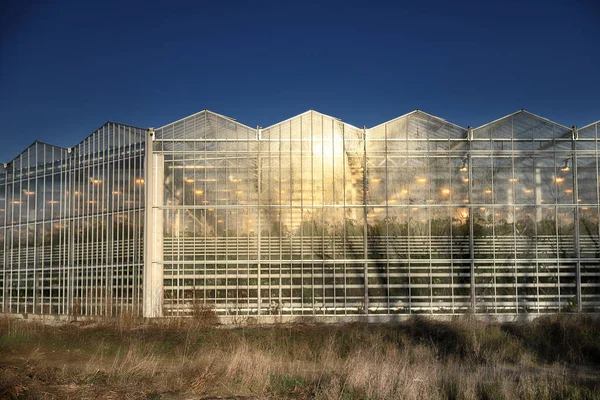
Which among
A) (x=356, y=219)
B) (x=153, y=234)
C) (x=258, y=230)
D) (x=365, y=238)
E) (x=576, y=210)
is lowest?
(x=365, y=238)

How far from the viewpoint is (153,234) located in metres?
25.7

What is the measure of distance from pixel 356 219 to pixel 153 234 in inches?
310

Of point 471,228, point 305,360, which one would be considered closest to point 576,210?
point 471,228

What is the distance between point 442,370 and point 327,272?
10405 mm

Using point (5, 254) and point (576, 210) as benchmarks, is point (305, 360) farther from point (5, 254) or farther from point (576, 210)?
point (5, 254)

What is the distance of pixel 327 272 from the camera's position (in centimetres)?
2547

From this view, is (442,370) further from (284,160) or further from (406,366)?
(284,160)

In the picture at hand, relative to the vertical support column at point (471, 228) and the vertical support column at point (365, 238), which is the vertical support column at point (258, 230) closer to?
the vertical support column at point (365, 238)

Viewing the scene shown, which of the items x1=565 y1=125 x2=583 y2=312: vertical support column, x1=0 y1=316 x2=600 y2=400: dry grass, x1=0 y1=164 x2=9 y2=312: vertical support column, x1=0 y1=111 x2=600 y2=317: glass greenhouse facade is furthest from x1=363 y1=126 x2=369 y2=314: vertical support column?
x1=0 y1=164 x2=9 y2=312: vertical support column

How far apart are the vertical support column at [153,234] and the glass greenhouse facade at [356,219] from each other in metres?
0.05

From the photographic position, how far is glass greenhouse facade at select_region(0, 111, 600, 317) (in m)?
25.3

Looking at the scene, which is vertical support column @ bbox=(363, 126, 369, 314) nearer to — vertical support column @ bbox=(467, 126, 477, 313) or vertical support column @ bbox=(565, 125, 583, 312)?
vertical support column @ bbox=(467, 126, 477, 313)

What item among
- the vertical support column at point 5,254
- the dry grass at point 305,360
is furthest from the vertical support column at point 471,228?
the vertical support column at point 5,254

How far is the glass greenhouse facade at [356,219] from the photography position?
998 inches
